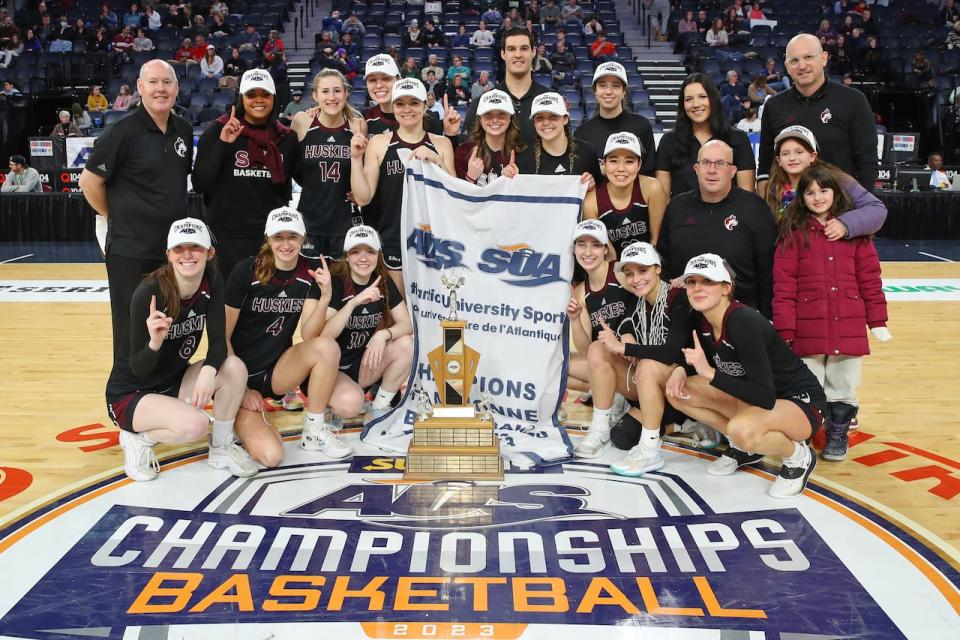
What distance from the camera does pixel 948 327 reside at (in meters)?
7.29

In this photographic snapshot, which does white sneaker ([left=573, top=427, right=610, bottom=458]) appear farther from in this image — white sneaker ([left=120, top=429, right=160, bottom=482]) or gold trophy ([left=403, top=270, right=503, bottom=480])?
white sneaker ([left=120, top=429, right=160, bottom=482])

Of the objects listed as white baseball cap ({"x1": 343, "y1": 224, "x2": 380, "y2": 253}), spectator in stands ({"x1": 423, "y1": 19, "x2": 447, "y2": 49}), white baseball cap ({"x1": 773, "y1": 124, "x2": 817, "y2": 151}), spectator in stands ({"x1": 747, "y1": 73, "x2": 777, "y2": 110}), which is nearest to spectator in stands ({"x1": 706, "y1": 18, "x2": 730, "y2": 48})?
spectator in stands ({"x1": 747, "y1": 73, "x2": 777, "y2": 110})

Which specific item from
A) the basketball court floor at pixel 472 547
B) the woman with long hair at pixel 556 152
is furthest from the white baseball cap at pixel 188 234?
the woman with long hair at pixel 556 152

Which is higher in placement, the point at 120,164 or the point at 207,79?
the point at 207,79

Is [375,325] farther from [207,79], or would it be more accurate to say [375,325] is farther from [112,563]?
[207,79]

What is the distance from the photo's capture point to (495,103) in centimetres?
454

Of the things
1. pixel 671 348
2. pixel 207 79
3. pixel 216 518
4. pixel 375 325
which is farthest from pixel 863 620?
pixel 207 79

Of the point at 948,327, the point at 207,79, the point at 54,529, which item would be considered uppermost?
the point at 207,79

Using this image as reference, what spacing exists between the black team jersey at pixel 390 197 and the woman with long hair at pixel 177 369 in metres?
1.13

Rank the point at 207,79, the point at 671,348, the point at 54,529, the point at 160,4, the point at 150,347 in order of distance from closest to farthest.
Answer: the point at 54,529 < the point at 150,347 < the point at 671,348 < the point at 207,79 < the point at 160,4

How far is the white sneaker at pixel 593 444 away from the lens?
4.46 m

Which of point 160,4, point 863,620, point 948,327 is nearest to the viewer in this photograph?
point 863,620

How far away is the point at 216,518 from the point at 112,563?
0.48 m

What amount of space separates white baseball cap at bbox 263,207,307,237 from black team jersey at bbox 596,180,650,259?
1.54 metres
